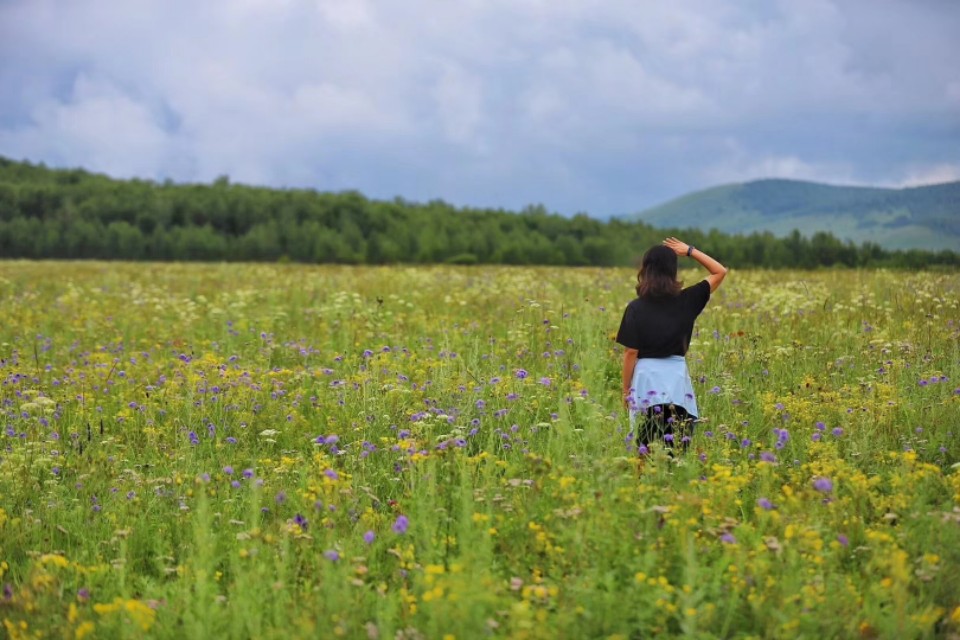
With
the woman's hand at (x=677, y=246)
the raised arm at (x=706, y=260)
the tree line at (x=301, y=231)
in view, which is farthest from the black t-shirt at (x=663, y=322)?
the tree line at (x=301, y=231)

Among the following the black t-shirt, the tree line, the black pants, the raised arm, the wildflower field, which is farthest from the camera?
the tree line

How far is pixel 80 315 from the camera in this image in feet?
39.7

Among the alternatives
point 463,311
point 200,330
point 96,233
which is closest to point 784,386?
point 463,311

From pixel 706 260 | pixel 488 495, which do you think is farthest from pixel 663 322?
pixel 488 495

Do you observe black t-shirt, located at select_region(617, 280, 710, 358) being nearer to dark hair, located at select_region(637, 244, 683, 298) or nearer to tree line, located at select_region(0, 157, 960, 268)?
dark hair, located at select_region(637, 244, 683, 298)

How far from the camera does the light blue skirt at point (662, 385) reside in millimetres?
5441

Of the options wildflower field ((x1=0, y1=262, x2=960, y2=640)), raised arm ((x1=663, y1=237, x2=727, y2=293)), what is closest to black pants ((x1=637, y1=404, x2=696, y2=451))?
wildflower field ((x1=0, y1=262, x2=960, y2=640))

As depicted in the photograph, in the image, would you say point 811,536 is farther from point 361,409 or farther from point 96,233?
point 96,233

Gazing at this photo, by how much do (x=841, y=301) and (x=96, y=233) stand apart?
62.3 metres

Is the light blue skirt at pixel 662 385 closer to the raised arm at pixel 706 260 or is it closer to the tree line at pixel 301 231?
the raised arm at pixel 706 260

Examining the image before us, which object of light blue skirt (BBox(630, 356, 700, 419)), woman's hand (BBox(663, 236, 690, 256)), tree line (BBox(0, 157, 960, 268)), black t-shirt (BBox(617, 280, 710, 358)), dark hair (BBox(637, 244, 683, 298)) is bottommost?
light blue skirt (BBox(630, 356, 700, 419))

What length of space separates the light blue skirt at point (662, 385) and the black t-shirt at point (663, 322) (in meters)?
0.07

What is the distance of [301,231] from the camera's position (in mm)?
66688

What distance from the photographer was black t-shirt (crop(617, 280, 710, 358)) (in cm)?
554
